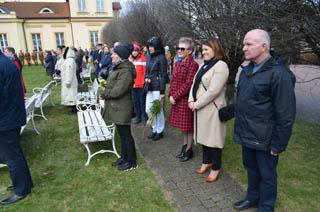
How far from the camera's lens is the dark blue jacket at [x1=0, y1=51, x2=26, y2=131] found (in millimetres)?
2805

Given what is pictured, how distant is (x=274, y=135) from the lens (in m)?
2.38

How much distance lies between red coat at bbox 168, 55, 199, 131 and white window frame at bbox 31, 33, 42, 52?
35254 mm

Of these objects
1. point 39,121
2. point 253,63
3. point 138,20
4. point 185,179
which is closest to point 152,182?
point 185,179

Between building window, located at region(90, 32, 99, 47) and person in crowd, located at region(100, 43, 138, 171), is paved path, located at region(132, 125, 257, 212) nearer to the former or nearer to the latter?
person in crowd, located at region(100, 43, 138, 171)

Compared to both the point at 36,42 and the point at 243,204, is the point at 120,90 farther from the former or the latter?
the point at 36,42

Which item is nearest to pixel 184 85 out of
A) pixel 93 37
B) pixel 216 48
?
pixel 216 48

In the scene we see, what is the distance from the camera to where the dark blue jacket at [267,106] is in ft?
7.51

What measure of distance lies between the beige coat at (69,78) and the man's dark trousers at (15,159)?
3.96 meters

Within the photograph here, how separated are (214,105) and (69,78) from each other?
488 cm

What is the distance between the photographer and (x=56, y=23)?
34219 millimetres

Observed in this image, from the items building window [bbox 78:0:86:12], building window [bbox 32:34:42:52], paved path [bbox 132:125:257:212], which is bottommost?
paved path [bbox 132:125:257:212]

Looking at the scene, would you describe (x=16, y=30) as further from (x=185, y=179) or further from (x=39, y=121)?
(x=185, y=179)

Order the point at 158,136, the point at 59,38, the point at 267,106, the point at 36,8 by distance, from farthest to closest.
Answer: the point at 36,8
the point at 59,38
the point at 158,136
the point at 267,106

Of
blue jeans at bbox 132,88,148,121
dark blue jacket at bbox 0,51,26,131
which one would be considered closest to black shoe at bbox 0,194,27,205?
dark blue jacket at bbox 0,51,26,131
